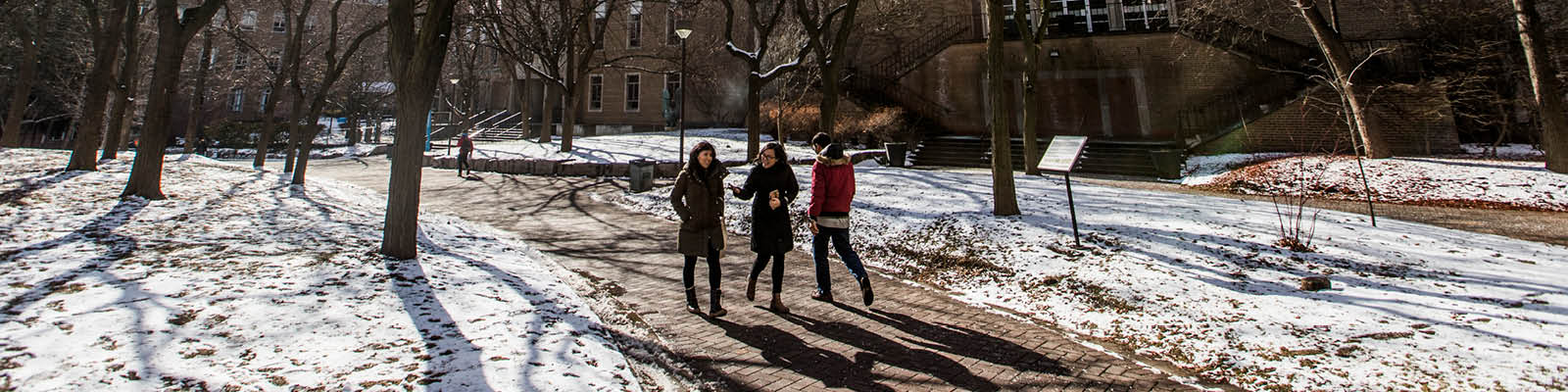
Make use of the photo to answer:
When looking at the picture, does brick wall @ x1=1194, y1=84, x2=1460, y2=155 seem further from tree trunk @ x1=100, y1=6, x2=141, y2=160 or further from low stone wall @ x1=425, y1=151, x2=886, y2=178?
tree trunk @ x1=100, y1=6, x2=141, y2=160

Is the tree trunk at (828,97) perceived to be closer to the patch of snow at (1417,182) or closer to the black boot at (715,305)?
the patch of snow at (1417,182)

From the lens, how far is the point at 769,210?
4.84 meters

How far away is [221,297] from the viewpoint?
3.96 metres

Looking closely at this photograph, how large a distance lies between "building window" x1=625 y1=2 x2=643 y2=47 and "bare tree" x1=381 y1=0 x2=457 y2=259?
27.4 meters

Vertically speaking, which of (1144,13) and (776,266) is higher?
(1144,13)

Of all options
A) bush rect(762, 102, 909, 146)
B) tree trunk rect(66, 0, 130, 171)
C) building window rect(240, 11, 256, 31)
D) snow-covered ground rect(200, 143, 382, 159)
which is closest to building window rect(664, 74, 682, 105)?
bush rect(762, 102, 909, 146)

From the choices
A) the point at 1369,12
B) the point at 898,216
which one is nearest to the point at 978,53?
the point at 1369,12

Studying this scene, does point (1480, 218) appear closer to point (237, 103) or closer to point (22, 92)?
point (22, 92)

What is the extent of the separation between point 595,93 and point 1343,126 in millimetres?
31435

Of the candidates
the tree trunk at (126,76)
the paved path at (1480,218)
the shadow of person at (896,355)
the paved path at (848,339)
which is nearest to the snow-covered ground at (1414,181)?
the paved path at (1480,218)

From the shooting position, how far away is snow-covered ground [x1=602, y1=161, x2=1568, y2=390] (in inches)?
144

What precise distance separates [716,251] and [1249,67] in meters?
22.7

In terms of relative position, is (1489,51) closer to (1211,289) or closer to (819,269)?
(1211,289)

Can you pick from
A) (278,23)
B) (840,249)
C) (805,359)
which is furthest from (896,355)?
(278,23)
